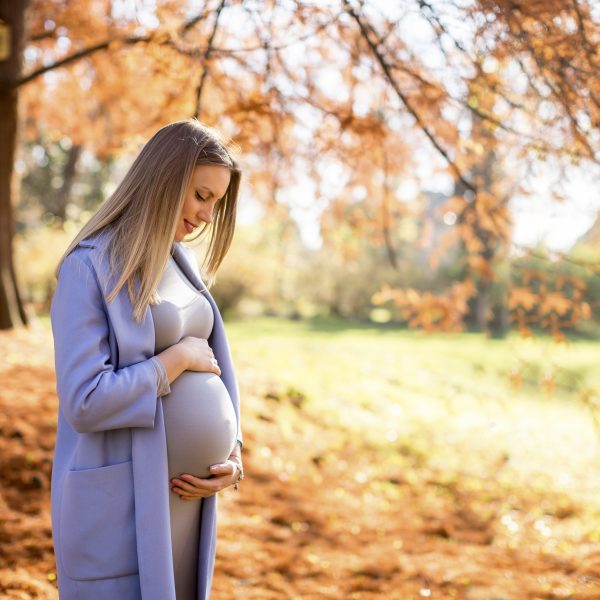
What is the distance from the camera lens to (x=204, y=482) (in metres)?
1.97

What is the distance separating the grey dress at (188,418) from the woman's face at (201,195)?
15 cm

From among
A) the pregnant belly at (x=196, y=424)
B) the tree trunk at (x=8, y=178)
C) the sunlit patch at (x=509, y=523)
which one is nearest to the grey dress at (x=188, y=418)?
the pregnant belly at (x=196, y=424)

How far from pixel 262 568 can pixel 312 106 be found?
9.81 ft

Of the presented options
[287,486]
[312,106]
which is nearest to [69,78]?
[312,106]

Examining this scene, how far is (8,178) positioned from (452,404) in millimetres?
5875

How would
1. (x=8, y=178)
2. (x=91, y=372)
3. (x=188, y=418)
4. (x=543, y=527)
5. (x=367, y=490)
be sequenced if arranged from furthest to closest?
1. (x=8, y=178)
2. (x=367, y=490)
3. (x=543, y=527)
4. (x=188, y=418)
5. (x=91, y=372)

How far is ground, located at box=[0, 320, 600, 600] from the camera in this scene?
3.90m

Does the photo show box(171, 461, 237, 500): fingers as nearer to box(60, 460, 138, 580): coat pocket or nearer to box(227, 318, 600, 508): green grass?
box(60, 460, 138, 580): coat pocket

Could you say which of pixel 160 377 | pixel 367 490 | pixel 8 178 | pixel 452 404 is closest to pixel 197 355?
pixel 160 377

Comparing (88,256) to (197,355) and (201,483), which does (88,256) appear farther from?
(201,483)

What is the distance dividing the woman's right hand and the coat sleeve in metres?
0.13

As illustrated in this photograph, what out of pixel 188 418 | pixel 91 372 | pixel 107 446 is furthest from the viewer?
pixel 188 418

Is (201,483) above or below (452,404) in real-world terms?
above

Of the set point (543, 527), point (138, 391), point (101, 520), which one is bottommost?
point (543, 527)
